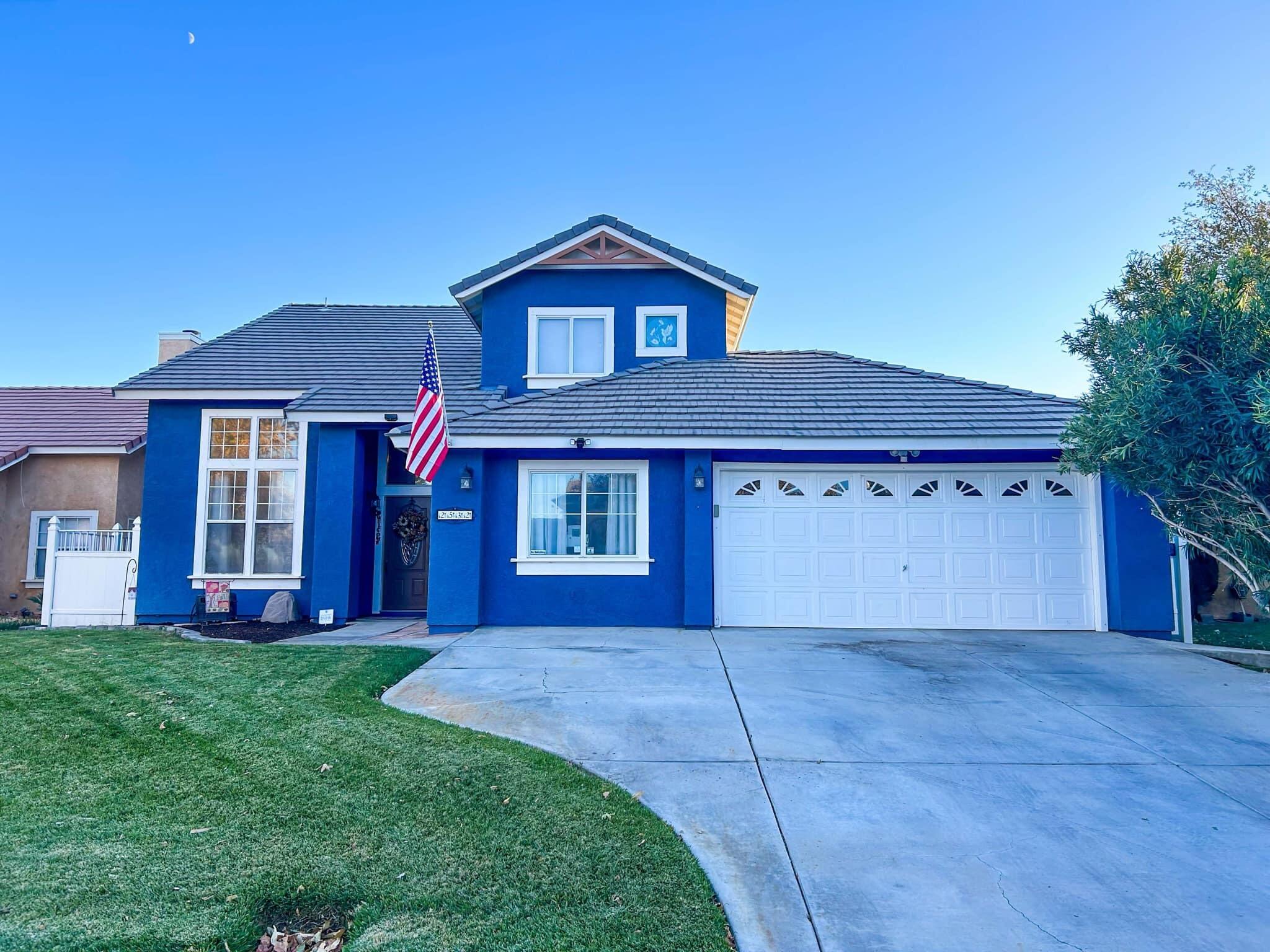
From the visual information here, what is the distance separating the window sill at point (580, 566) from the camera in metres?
10.3

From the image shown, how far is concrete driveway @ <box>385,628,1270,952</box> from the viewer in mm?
3076

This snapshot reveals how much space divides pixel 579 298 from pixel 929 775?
977cm

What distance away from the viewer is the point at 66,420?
16297mm

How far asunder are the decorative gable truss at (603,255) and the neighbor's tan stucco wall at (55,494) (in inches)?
422

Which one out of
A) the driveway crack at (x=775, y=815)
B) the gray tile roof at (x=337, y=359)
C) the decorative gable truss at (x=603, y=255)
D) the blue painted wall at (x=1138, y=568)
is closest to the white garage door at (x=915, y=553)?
the blue painted wall at (x=1138, y=568)

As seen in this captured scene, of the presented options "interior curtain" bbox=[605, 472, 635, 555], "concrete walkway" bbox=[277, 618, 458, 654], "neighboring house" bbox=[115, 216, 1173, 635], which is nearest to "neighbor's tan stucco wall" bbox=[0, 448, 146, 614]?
"neighboring house" bbox=[115, 216, 1173, 635]

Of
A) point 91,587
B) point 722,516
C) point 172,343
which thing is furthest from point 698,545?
point 172,343

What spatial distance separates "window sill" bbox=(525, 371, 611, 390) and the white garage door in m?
3.64

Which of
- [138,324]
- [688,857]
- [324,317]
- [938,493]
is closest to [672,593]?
[938,493]

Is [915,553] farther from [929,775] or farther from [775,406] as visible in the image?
[929,775]

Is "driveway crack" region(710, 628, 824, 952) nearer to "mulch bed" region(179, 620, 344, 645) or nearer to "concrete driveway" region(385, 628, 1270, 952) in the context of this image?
"concrete driveway" region(385, 628, 1270, 952)

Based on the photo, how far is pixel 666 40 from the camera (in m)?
13.3

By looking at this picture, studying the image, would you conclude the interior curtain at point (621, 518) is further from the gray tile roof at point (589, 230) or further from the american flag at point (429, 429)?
the gray tile roof at point (589, 230)

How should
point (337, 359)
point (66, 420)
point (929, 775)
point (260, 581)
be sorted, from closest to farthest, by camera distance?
point (929, 775), point (260, 581), point (337, 359), point (66, 420)
